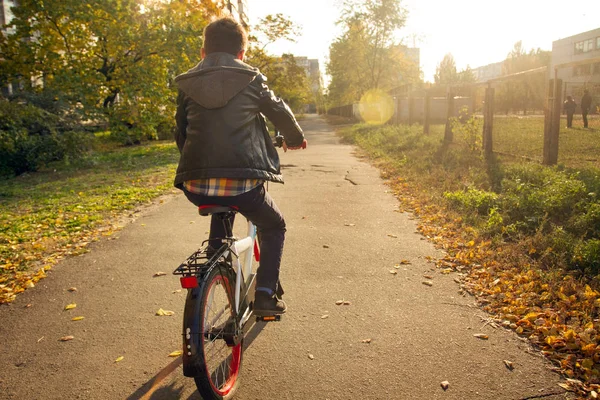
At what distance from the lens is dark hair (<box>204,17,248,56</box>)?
2799mm

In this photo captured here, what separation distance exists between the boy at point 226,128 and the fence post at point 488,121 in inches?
369

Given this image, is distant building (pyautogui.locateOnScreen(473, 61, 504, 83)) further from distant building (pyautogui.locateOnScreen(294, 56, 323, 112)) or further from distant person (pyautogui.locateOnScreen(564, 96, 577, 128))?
distant person (pyautogui.locateOnScreen(564, 96, 577, 128))

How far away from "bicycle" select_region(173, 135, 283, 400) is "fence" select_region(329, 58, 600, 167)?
6.92 m

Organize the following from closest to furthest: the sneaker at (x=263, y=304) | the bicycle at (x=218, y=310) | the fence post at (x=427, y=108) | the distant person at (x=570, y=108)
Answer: the bicycle at (x=218, y=310), the sneaker at (x=263, y=304), the distant person at (x=570, y=108), the fence post at (x=427, y=108)

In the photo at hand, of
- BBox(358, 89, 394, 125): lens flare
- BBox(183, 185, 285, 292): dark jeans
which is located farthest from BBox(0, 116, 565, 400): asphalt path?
BBox(358, 89, 394, 125): lens flare

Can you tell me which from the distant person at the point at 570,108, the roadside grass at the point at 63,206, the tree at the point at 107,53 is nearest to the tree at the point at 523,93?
the distant person at the point at 570,108

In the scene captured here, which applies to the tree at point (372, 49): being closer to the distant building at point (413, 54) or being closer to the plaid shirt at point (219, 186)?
the distant building at point (413, 54)

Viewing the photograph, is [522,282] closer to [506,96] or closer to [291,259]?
[291,259]

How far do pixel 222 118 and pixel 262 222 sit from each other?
681 millimetres

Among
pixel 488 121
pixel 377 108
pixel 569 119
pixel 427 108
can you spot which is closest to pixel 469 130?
pixel 488 121

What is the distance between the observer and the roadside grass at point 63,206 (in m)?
5.46

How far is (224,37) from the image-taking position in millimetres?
2801

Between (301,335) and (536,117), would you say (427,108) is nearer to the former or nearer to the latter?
(536,117)

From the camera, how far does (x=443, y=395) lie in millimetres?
2771
